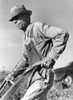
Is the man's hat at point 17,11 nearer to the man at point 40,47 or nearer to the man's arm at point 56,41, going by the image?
the man at point 40,47

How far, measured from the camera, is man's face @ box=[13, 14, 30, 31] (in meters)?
5.75

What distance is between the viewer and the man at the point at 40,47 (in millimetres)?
5504

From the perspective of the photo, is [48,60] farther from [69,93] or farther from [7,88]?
[69,93]

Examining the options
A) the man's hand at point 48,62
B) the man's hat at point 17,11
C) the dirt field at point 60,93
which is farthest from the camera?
the dirt field at point 60,93

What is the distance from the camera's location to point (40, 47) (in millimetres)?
5680

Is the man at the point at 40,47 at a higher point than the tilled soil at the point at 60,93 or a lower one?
higher

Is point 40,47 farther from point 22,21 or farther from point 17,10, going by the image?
point 17,10

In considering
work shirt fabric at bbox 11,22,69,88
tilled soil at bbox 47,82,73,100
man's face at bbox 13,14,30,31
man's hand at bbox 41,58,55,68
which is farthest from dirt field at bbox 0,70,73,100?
man's hand at bbox 41,58,55,68

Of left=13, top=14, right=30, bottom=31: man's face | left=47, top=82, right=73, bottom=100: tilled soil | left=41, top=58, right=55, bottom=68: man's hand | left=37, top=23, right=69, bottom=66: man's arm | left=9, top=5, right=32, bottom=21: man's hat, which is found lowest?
left=47, top=82, right=73, bottom=100: tilled soil

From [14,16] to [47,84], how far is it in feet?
3.38

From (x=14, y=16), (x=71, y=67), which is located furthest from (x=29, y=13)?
(x=71, y=67)

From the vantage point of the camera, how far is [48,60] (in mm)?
5438

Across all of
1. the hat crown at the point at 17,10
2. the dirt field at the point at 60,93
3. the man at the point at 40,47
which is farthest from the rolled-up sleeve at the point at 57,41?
the dirt field at the point at 60,93

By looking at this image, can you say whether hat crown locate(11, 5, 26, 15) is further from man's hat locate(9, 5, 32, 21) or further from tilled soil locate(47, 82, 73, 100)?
tilled soil locate(47, 82, 73, 100)
